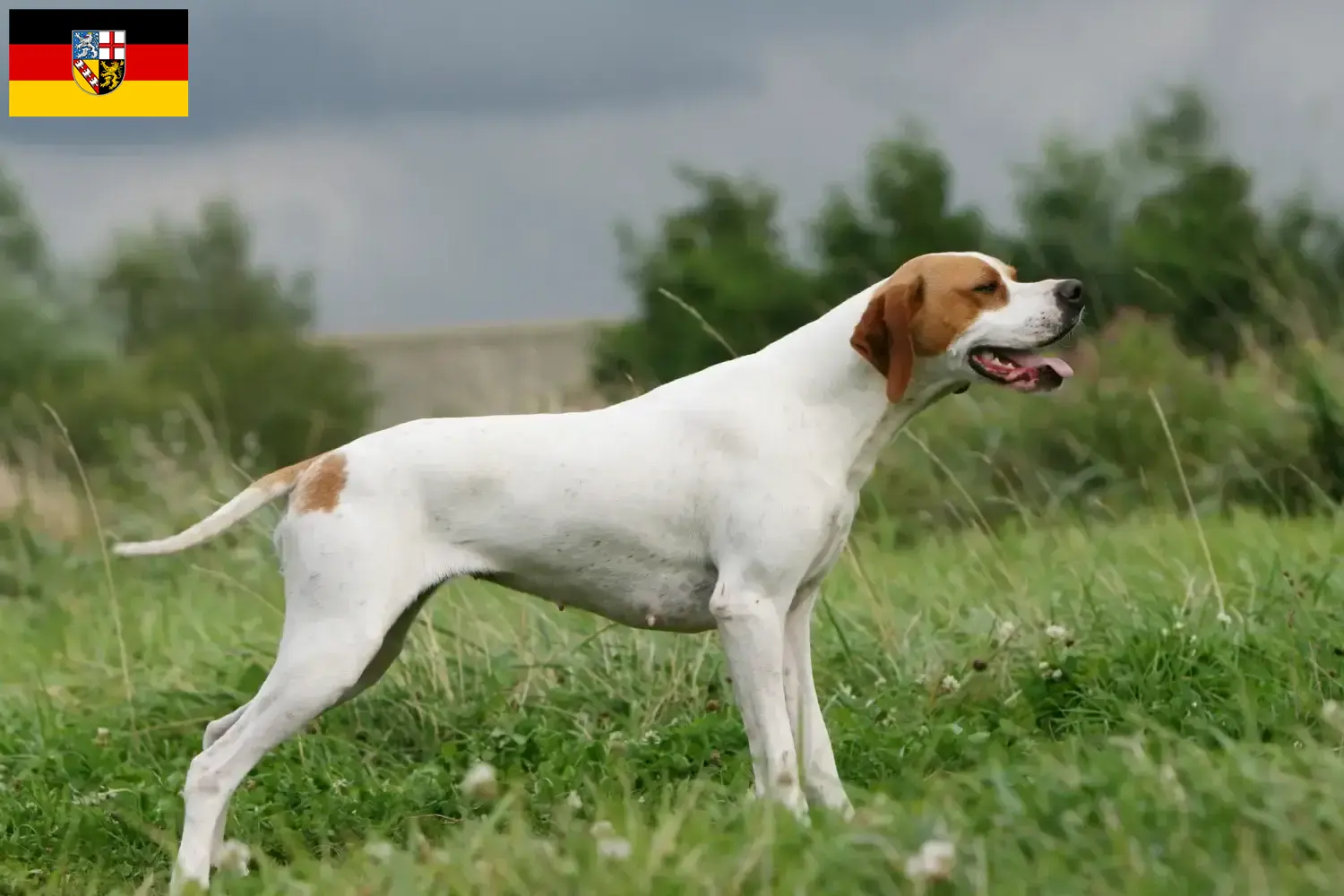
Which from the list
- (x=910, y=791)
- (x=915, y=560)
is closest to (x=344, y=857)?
(x=910, y=791)

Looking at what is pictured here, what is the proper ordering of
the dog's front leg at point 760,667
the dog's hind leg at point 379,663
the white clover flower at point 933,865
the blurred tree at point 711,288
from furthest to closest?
1. the blurred tree at point 711,288
2. the dog's hind leg at point 379,663
3. the dog's front leg at point 760,667
4. the white clover flower at point 933,865

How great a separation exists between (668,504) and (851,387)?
59cm

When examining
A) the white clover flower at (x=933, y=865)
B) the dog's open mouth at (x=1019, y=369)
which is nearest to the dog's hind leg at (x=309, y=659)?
the dog's open mouth at (x=1019, y=369)

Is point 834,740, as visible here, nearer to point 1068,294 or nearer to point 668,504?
point 668,504

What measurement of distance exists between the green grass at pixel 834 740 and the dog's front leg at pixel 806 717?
14cm

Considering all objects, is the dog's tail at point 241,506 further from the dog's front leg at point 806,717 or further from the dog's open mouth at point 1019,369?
the dog's open mouth at point 1019,369

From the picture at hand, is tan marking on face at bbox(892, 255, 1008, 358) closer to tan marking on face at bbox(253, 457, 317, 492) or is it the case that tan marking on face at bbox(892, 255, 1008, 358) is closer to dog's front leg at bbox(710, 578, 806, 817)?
dog's front leg at bbox(710, 578, 806, 817)

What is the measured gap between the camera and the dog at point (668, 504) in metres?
4.44

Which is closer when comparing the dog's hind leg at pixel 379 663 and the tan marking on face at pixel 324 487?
the tan marking on face at pixel 324 487

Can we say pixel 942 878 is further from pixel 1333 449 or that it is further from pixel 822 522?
pixel 1333 449

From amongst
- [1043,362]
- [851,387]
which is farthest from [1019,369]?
[851,387]

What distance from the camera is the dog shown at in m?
4.44

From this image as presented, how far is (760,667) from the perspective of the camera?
4391 mm

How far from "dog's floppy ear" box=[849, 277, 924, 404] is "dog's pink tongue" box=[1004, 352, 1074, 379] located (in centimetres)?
Answer: 29
